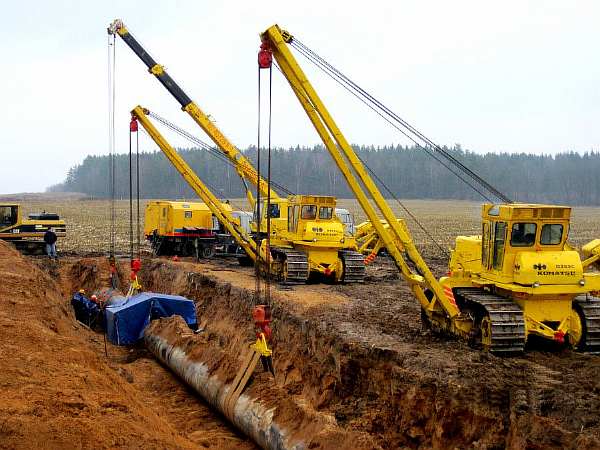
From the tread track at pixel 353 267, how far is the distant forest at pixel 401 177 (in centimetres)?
9530

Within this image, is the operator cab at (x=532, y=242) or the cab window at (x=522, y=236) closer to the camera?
the operator cab at (x=532, y=242)

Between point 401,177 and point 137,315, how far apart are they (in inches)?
4462

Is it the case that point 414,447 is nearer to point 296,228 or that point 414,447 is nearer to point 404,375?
point 404,375

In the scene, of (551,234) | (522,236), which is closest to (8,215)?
(522,236)

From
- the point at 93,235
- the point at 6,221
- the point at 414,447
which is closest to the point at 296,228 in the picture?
the point at 414,447

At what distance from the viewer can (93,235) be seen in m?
44.2

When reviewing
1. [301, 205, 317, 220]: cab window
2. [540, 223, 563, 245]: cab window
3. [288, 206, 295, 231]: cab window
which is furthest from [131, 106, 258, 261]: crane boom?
[540, 223, 563, 245]: cab window

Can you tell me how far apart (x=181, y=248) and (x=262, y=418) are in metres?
23.2

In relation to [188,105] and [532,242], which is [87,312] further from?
[532,242]

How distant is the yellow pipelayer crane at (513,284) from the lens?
475 inches

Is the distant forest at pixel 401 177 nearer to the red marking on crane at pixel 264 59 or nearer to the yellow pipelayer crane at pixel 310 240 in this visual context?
the yellow pipelayer crane at pixel 310 240

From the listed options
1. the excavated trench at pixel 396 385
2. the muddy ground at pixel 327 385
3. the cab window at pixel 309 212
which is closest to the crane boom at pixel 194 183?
the cab window at pixel 309 212

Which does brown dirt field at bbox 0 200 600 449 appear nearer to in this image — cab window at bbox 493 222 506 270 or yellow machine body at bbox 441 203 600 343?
yellow machine body at bbox 441 203 600 343

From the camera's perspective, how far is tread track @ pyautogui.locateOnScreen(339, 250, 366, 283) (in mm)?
22109
